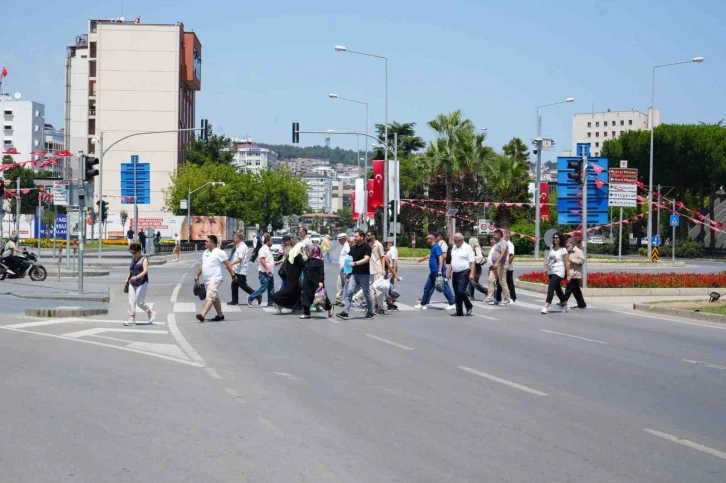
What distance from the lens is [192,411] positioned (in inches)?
384

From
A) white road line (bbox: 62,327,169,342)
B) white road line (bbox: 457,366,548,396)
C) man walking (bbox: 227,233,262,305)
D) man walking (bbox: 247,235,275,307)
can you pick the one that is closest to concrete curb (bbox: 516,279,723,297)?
man walking (bbox: 247,235,275,307)

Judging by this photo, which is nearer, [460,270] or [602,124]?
[460,270]

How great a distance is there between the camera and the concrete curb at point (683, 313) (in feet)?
70.7

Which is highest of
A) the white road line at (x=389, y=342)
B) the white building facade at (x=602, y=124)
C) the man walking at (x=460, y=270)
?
the white building facade at (x=602, y=124)

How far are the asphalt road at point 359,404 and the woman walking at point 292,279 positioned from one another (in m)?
2.59

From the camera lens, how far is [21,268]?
34812 millimetres

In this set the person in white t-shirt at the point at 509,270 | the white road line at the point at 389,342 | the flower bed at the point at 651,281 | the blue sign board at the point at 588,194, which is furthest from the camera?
the blue sign board at the point at 588,194

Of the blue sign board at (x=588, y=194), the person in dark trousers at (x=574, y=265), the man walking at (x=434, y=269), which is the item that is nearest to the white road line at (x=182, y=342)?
the man walking at (x=434, y=269)

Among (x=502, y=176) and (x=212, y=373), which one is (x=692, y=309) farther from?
(x=502, y=176)

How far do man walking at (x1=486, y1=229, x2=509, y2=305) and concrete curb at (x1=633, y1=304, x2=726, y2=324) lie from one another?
334cm

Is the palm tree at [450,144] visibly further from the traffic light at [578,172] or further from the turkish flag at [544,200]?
the traffic light at [578,172]

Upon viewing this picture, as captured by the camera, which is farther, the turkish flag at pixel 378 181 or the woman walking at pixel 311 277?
the turkish flag at pixel 378 181

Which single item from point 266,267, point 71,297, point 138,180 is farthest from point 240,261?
point 138,180

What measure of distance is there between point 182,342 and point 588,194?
23.8 metres
